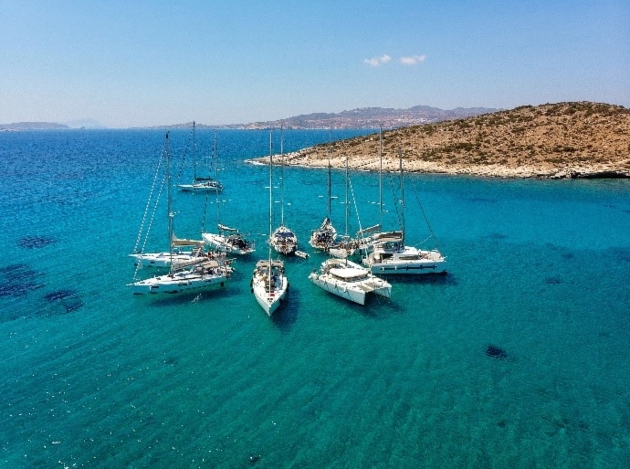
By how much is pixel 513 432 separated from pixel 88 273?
36584 millimetres

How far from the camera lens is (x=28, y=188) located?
84.9 metres

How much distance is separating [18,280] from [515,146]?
10255 cm

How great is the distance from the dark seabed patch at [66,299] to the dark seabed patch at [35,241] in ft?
48.0

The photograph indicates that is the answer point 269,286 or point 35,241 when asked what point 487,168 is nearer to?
point 269,286

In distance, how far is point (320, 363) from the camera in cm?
2772

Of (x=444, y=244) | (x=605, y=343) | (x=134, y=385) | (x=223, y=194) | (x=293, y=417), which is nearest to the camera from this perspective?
(x=293, y=417)

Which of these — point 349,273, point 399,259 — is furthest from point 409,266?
point 349,273

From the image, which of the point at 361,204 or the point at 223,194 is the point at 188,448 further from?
the point at 223,194

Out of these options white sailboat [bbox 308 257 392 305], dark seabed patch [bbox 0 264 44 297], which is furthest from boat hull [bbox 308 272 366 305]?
dark seabed patch [bbox 0 264 44 297]

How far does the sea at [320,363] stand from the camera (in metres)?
21.0

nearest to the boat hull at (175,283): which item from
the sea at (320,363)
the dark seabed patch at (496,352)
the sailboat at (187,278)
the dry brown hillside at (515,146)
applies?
the sailboat at (187,278)

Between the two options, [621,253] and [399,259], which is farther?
[621,253]

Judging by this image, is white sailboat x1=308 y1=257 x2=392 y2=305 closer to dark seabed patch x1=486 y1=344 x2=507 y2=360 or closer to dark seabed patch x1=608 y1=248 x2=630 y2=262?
dark seabed patch x1=486 y1=344 x2=507 y2=360

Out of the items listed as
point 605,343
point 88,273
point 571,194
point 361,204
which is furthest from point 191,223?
point 571,194
